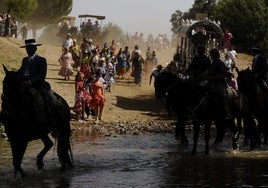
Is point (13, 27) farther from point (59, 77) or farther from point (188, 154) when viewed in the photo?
point (188, 154)

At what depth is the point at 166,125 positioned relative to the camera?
23.0m

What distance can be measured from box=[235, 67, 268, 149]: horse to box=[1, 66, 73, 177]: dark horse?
228 inches

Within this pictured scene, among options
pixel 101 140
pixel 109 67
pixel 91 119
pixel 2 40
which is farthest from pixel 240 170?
pixel 2 40

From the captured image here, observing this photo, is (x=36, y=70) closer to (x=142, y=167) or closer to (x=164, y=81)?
(x=142, y=167)

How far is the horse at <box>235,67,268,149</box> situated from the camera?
656 inches

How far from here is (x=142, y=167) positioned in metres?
13.2

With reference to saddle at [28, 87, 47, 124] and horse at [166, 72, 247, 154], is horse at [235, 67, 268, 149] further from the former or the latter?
saddle at [28, 87, 47, 124]

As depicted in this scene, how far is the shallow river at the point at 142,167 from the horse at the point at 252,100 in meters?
0.53

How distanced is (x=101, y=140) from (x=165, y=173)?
21.3 ft

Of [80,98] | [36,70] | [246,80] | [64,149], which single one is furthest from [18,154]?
[80,98]

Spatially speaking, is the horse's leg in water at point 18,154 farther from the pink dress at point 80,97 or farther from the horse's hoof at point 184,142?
the pink dress at point 80,97

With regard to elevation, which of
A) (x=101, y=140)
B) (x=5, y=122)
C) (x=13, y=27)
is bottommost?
(x=101, y=140)

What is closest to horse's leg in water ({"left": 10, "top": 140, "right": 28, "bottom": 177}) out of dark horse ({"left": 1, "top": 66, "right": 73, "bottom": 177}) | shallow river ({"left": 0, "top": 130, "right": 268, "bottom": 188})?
dark horse ({"left": 1, "top": 66, "right": 73, "bottom": 177})

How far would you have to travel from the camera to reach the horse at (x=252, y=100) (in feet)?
54.7
